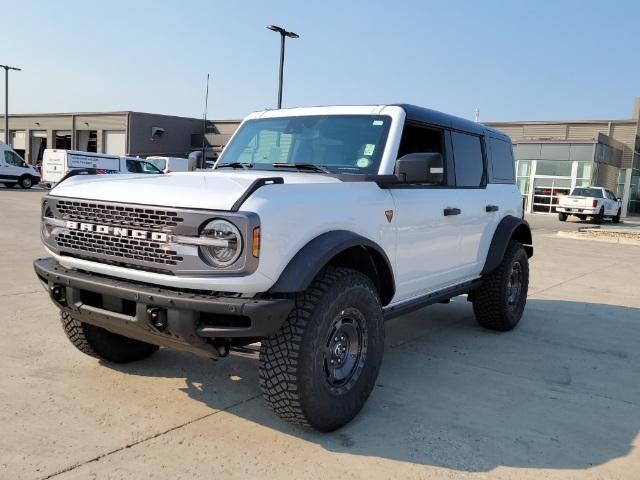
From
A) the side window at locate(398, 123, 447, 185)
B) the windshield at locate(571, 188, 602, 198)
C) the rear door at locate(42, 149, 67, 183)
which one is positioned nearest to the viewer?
the side window at locate(398, 123, 447, 185)

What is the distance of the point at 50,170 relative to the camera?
29.0m

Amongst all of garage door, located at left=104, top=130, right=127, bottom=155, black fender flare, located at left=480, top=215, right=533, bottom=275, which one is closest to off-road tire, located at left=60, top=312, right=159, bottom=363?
black fender flare, located at left=480, top=215, right=533, bottom=275

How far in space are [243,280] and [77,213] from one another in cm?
121

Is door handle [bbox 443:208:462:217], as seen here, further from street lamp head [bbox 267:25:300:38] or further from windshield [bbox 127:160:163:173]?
windshield [bbox 127:160:163:173]

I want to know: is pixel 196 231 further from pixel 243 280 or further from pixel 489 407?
pixel 489 407

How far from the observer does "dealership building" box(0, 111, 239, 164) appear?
48312mm

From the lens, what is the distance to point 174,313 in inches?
111

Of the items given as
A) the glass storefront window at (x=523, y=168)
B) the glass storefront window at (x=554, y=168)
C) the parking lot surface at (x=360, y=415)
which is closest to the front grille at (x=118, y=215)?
the parking lot surface at (x=360, y=415)

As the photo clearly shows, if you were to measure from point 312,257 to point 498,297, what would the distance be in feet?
10.2

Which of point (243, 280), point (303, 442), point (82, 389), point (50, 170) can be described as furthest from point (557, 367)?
point (50, 170)

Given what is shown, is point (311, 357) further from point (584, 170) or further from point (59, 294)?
point (584, 170)

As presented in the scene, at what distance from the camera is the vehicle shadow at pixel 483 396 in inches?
125

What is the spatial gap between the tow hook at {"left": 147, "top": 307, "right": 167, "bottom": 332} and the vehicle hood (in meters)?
0.53

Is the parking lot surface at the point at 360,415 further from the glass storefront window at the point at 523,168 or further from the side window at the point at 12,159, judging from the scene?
the glass storefront window at the point at 523,168
